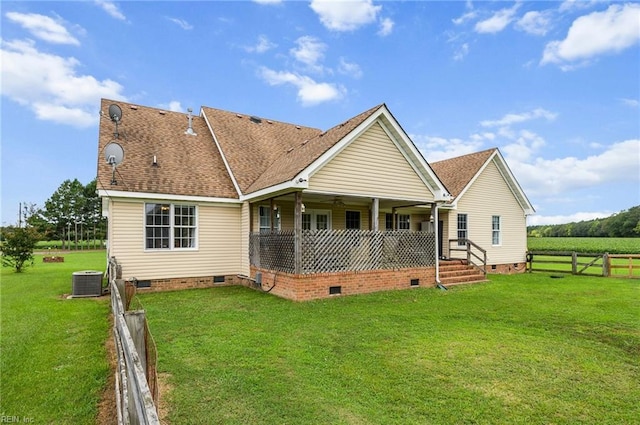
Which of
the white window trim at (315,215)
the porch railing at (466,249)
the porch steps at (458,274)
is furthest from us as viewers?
the porch railing at (466,249)

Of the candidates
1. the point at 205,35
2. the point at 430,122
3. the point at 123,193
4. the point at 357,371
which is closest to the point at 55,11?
the point at 205,35

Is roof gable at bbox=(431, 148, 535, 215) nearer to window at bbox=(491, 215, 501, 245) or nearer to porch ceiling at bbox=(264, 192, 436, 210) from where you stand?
window at bbox=(491, 215, 501, 245)

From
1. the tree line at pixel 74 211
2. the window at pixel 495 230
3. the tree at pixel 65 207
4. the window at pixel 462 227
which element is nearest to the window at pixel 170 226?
the window at pixel 462 227

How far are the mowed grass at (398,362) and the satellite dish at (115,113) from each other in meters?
7.72

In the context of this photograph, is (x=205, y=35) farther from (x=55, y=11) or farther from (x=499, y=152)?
(x=499, y=152)

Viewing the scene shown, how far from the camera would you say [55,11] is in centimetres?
1375

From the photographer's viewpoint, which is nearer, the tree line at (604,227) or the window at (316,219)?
the window at (316,219)

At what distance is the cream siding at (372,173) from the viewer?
441 inches

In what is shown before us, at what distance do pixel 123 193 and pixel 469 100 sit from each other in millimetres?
17547

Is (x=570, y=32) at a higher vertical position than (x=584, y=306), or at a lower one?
higher

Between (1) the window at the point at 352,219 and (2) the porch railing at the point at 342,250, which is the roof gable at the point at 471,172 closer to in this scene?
(1) the window at the point at 352,219

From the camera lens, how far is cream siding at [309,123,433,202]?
36.8ft

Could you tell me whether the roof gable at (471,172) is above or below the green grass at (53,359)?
above

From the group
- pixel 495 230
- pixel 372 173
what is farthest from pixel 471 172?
pixel 372 173
